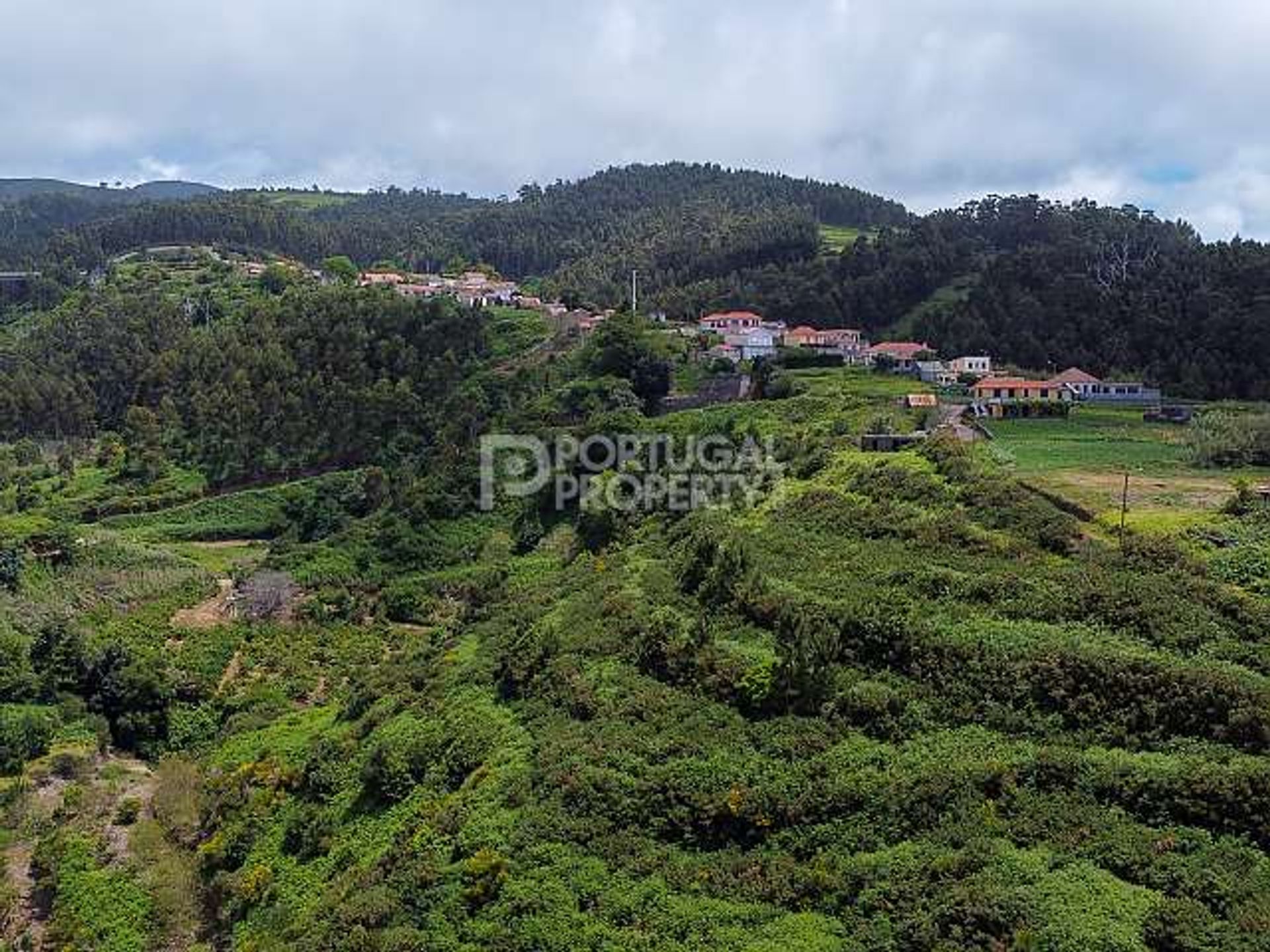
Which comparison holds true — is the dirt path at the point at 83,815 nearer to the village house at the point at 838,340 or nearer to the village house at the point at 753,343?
the village house at the point at 753,343

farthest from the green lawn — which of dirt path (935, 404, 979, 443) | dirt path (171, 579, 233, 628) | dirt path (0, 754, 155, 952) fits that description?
dirt path (171, 579, 233, 628)

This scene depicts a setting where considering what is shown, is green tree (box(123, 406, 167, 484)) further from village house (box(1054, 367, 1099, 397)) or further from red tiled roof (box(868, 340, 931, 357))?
village house (box(1054, 367, 1099, 397))

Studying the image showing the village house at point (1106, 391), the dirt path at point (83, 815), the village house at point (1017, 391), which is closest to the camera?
the dirt path at point (83, 815)

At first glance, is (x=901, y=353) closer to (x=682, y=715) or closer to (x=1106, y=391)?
(x=1106, y=391)

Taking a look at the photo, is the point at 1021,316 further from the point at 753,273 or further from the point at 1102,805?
the point at 1102,805

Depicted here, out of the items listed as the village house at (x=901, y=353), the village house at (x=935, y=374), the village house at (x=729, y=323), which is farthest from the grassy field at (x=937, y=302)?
the village house at (x=935, y=374)

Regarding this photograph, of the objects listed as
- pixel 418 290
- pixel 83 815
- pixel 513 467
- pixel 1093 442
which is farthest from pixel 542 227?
pixel 83 815

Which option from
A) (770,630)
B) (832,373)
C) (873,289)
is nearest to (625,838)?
(770,630)
